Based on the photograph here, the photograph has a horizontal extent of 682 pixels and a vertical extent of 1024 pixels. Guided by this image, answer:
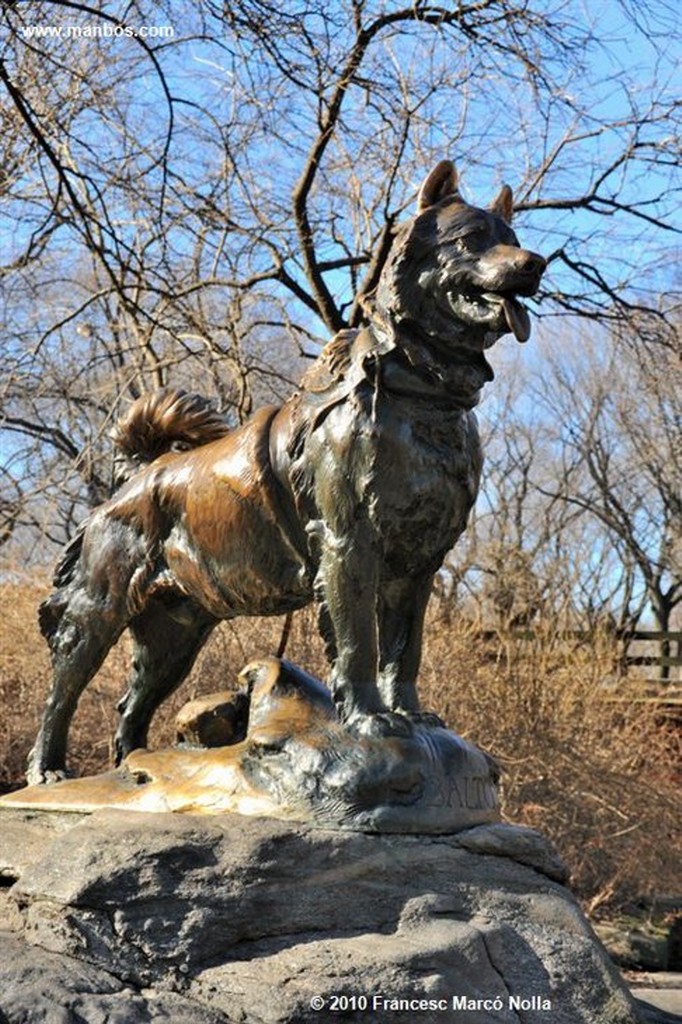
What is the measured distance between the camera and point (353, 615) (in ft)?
11.0

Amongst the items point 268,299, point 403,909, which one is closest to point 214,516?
point 403,909

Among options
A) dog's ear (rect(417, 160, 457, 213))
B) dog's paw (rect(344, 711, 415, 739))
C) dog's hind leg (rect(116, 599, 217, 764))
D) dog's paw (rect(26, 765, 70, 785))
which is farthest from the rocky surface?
dog's ear (rect(417, 160, 457, 213))

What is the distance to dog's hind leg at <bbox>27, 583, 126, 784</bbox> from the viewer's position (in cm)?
402

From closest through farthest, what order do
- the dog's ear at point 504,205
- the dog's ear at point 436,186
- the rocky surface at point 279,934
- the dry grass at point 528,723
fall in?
1. the rocky surface at point 279,934
2. the dog's ear at point 436,186
3. the dog's ear at point 504,205
4. the dry grass at point 528,723

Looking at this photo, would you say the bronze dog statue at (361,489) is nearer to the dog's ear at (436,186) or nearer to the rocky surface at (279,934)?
the dog's ear at (436,186)

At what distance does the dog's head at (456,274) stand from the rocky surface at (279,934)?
53.7 inches

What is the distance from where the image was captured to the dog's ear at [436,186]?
11.4ft

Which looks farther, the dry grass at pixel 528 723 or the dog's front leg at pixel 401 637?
the dry grass at pixel 528 723

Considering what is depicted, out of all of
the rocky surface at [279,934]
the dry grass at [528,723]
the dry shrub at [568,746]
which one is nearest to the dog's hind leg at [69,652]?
the rocky surface at [279,934]

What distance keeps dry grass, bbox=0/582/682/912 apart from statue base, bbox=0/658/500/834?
4.79 meters

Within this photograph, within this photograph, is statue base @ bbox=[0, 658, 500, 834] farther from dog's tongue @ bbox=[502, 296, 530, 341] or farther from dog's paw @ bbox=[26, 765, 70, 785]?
dog's tongue @ bbox=[502, 296, 530, 341]

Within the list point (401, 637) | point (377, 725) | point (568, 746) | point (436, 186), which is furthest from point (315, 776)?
point (568, 746)

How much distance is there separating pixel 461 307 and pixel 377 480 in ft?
1.69

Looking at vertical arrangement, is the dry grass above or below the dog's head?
below
